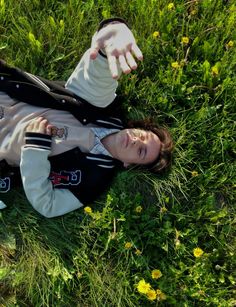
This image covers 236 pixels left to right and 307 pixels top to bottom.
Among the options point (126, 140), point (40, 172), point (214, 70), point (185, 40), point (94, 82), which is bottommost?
point (40, 172)

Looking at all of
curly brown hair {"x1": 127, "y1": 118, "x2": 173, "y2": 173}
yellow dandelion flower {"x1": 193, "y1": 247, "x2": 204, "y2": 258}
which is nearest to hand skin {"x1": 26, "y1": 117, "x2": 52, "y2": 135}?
curly brown hair {"x1": 127, "y1": 118, "x2": 173, "y2": 173}

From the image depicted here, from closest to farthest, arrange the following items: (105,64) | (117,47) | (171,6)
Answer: (117,47), (105,64), (171,6)

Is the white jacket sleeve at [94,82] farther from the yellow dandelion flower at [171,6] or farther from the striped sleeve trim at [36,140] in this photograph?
the yellow dandelion flower at [171,6]

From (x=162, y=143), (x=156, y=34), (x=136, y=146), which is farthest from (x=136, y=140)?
(x=156, y=34)

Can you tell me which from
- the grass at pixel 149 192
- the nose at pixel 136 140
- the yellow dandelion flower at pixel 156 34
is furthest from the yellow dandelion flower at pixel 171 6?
the nose at pixel 136 140

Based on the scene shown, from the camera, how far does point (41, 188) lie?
270 cm

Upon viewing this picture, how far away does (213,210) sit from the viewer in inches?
112

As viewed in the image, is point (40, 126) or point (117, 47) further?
point (40, 126)

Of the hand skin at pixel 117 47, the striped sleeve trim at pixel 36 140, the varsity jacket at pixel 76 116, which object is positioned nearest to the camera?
the hand skin at pixel 117 47

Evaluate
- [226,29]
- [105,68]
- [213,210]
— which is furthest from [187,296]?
[226,29]

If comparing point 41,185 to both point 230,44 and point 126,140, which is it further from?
point 230,44

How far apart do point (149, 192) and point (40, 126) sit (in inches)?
32.6

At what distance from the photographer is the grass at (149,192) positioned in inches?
108

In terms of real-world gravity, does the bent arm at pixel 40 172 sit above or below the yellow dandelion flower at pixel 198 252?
above
